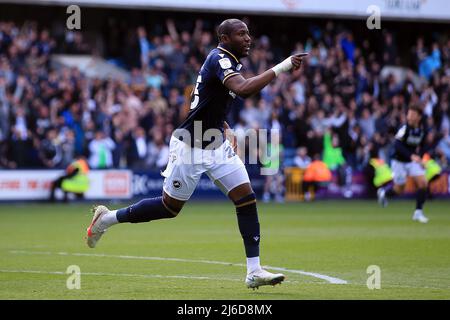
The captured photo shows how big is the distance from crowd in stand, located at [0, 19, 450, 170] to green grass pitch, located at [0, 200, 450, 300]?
16.5ft

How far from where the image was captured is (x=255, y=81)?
9352 mm

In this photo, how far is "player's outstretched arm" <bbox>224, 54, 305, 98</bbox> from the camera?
9.34 metres

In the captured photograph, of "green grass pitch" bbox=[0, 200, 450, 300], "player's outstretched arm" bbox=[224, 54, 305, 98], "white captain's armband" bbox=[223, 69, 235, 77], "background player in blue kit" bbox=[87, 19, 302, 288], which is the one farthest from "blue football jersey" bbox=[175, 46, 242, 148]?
"green grass pitch" bbox=[0, 200, 450, 300]

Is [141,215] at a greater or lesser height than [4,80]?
lesser

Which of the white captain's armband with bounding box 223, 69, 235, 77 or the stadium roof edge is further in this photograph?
the stadium roof edge

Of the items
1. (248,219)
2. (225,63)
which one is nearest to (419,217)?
(248,219)

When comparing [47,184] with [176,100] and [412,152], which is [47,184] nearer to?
[176,100]

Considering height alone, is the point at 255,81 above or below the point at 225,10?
below

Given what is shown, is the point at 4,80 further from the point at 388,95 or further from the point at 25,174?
the point at 388,95

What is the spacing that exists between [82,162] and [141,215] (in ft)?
54.2

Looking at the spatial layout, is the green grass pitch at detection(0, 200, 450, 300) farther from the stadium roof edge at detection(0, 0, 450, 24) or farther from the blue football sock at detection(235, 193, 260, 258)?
the stadium roof edge at detection(0, 0, 450, 24)

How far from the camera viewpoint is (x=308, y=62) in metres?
32.4

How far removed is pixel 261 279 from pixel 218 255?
4028mm
